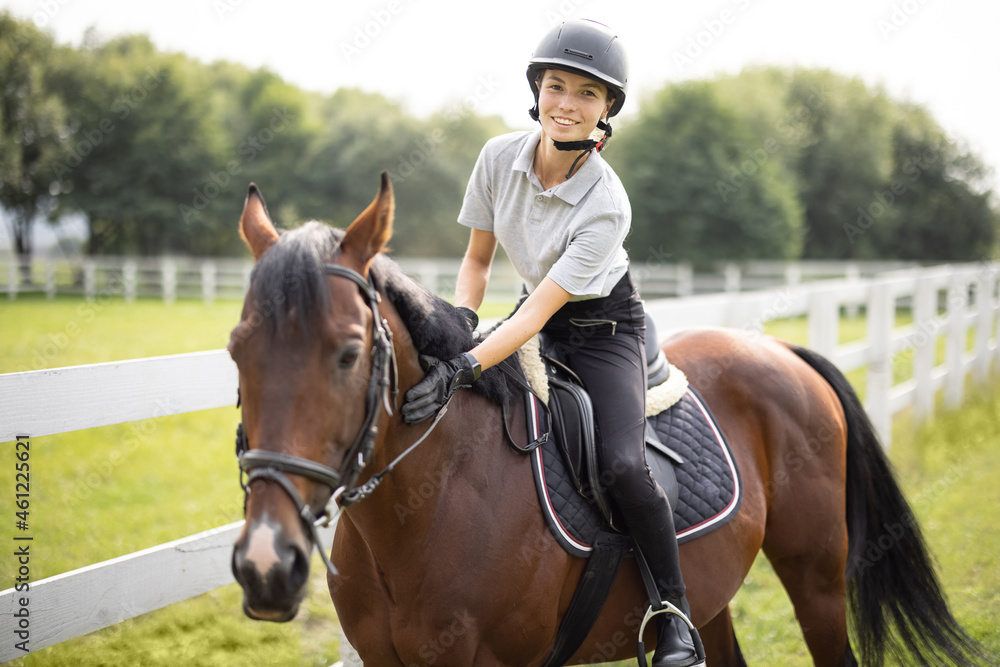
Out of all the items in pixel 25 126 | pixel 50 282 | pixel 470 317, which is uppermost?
pixel 25 126

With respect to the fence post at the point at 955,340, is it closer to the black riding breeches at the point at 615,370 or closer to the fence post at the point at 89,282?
the black riding breeches at the point at 615,370

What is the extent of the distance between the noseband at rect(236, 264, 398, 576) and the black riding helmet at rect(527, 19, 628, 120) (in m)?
1.12

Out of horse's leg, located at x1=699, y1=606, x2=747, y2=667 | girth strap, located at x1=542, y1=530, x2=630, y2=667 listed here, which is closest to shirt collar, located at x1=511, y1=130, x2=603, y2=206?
girth strap, located at x1=542, y1=530, x2=630, y2=667

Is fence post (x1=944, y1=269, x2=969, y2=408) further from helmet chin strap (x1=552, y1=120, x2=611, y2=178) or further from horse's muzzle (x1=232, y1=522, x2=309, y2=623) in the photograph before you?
horse's muzzle (x1=232, y1=522, x2=309, y2=623)

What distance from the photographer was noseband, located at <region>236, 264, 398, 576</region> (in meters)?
1.50

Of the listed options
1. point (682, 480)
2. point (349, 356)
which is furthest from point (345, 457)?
point (682, 480)

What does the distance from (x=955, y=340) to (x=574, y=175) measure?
971 centimetres

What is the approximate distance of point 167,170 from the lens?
128ft

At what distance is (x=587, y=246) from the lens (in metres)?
2.21

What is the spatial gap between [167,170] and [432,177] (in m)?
17.3

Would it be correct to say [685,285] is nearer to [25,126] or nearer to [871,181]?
→ [871,181]

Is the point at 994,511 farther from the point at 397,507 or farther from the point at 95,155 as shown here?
the point at 95,155

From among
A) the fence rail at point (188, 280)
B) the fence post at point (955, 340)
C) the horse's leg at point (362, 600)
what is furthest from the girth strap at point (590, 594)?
the fence rail at point (188, 280)

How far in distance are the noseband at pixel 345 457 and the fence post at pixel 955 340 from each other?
33.4ft
